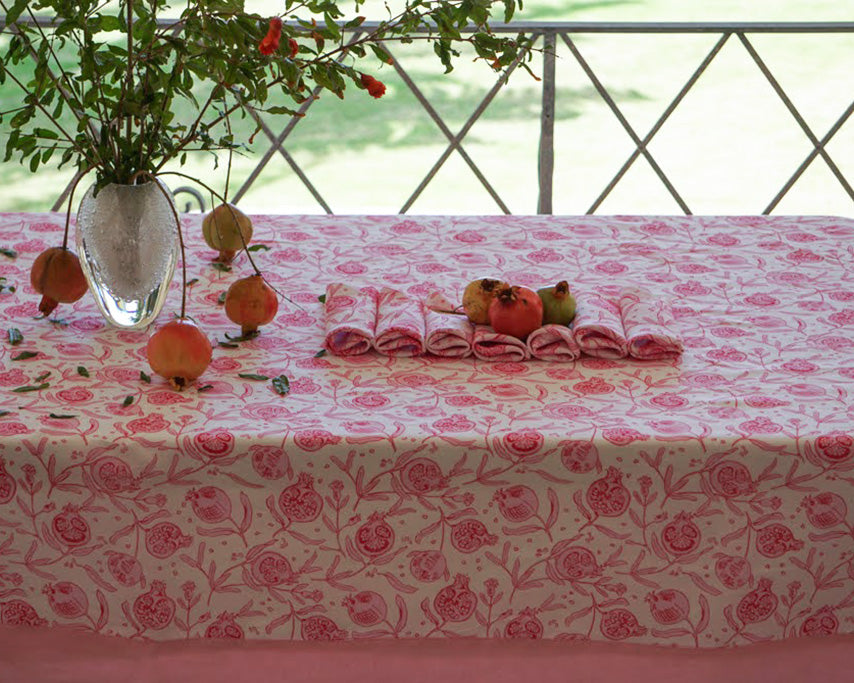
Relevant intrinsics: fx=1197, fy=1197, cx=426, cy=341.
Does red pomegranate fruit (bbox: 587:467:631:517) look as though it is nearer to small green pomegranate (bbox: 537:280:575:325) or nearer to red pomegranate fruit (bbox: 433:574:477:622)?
red pomegranate fruit (bbox: 433:574:477:622)

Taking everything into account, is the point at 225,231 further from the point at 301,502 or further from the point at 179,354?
the point at 301,502

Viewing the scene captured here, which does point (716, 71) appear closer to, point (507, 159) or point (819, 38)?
point (819, 38)

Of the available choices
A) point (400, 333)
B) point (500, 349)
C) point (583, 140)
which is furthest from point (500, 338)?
point (583, 140)

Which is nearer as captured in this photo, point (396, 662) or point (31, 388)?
point (396, 662)

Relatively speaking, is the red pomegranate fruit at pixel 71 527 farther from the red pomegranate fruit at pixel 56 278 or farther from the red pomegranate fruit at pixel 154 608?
the red pomegranate fruit at pixel 56 278

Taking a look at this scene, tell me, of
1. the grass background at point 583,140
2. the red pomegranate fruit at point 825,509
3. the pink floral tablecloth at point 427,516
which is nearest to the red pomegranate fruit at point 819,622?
the pink floral tablecloth at point 427,516

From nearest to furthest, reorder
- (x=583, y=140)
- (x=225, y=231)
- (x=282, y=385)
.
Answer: (x=282, y=385) → (x=225, y=231) → (x=583, y=140)

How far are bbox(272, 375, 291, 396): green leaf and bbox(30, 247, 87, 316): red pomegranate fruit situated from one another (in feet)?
1.24

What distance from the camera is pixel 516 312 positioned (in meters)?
1.66

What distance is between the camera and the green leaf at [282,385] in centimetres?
154

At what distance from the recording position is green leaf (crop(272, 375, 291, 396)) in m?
1.54

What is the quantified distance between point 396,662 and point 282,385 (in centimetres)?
38

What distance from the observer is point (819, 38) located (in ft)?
32.6

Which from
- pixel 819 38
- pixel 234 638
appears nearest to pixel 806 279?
pixel 234 638
